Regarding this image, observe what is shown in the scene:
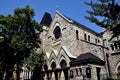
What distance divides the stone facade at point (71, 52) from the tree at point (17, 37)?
5.58 meters

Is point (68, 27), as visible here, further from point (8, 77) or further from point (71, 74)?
point (8, 77)

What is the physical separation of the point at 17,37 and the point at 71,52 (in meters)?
10.9

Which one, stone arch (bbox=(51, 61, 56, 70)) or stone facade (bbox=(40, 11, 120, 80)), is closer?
stone facade (bbox=(40, 11, 120, 80))

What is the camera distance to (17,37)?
1282 inches

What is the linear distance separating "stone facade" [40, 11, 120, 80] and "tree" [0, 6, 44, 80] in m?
5.58

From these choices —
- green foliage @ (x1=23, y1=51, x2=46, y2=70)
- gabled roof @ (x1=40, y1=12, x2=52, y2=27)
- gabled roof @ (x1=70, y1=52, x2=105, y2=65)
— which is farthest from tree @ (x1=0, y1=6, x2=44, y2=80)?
gabled roof @ (x1=40, y1=12, x2=52, y2=27)

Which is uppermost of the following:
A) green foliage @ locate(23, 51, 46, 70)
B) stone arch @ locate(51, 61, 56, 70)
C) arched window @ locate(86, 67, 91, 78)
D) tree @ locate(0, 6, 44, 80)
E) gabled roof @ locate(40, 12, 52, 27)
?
gabled roof @ locate(40, 12, 52, 27)

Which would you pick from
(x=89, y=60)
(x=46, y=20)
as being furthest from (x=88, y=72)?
(x=46, y=20)

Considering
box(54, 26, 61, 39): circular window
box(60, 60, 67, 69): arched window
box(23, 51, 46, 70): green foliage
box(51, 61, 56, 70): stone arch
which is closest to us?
box(23, 51, 46, 70): green foliage

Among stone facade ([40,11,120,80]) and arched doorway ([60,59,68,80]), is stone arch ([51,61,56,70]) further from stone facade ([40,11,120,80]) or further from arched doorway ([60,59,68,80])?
arched doorway ([60,59,68,80])

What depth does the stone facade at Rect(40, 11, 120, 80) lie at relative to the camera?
3052 centimetres

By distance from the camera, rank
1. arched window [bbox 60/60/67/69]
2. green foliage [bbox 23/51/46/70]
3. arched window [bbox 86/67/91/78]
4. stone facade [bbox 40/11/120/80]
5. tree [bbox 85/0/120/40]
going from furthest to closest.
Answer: arched window [bbox 60/60/67/69] → green foliage [bbox 23/51/46/70] → stone facade [bbox 40/11/120/80] → arched window [bbox 86/67/91/78] → tree [bbox 85/0/120/40]

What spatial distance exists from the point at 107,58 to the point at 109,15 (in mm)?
14577

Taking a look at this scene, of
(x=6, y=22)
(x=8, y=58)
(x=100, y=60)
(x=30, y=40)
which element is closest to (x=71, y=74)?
(x=100, y=60)
